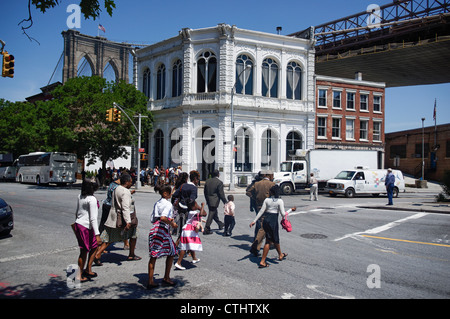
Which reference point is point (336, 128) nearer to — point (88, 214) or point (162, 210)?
point (162, 210)

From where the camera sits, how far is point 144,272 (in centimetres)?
671

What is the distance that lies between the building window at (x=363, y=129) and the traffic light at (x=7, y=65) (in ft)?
117

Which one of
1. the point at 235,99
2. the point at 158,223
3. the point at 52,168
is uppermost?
the point at 235,99

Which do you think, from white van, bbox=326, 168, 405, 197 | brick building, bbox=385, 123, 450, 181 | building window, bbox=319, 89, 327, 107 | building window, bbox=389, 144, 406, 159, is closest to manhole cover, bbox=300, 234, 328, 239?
white van, bbox=326, 168, 405, 197

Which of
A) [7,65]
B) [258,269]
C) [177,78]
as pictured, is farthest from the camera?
[177,78]

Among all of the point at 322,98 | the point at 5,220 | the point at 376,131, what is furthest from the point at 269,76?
the point at 5,220

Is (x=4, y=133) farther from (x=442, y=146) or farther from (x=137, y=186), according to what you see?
(x=442, y=146)

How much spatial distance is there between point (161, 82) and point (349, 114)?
829 inches

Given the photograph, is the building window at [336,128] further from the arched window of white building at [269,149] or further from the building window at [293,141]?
the arched window of white building at [269,149]

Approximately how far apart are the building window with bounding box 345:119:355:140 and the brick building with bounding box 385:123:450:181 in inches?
319

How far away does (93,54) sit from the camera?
7325cm

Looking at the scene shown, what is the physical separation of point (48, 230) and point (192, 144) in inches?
880

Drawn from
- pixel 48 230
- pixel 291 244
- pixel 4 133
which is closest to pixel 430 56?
pixel 291 244

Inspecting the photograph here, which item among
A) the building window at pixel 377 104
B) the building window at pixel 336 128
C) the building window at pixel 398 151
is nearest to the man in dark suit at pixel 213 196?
the building window at pixel 336 128
